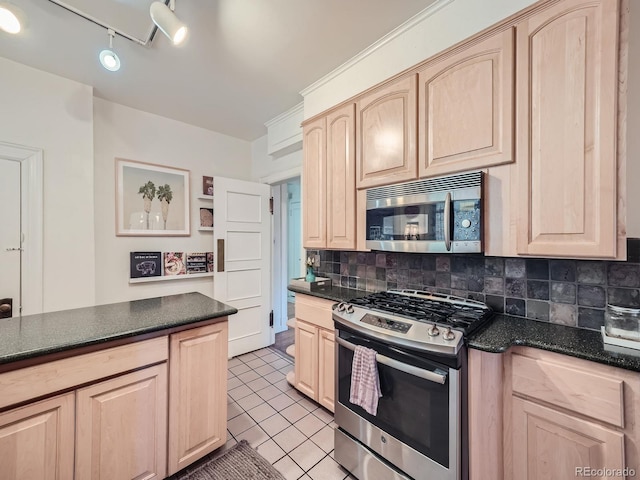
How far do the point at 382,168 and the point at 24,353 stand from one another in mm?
1935

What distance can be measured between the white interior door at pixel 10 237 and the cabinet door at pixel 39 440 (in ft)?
4.87

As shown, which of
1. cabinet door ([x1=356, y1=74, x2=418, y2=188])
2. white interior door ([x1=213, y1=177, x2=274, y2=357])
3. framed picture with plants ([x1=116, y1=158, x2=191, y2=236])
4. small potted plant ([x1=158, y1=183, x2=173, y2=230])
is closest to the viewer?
cabinet door ([x1=356, y1=74, x2=418, y2=188])

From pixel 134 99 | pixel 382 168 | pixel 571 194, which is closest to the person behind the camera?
pixel 571 194

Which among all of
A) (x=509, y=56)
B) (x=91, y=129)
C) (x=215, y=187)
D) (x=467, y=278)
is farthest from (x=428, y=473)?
(x=91, y=129)

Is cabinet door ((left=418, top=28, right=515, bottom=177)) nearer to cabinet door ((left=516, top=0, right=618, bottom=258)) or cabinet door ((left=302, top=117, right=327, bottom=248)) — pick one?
cabinet door ((left=516, top=0, right=618, bottom=258))

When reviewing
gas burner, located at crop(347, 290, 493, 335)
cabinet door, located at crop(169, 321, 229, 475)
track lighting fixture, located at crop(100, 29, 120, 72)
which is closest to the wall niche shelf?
cabinet door, located at crop(169, 321, 229, 475)

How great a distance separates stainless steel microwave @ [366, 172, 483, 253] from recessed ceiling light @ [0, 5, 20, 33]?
207 cm

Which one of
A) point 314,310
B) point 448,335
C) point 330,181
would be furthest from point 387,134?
point 314,310

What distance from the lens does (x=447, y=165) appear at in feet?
4.81

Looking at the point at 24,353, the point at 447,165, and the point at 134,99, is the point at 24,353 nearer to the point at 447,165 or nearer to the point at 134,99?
the point at 447,165

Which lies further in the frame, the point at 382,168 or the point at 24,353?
the point at 382,168

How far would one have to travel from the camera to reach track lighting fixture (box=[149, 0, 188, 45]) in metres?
1.23

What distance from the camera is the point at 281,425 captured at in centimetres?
191

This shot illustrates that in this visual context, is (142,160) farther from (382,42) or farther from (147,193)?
(382,42)
